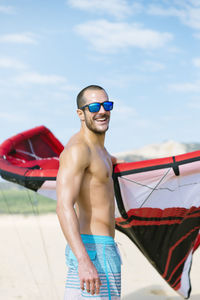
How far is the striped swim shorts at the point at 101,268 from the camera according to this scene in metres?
2.95

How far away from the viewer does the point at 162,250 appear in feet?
15.9

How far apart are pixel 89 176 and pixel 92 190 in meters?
0.10

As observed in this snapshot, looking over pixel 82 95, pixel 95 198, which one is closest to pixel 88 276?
pixel 95 198

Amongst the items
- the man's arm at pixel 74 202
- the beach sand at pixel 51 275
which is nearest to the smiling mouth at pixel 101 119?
the man's arm at pixel 74 202

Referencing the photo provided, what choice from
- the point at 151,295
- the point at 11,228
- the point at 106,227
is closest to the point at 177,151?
the point at 11,228

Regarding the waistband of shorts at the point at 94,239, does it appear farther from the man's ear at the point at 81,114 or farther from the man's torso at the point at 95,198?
the man's ear at the point at 81,114

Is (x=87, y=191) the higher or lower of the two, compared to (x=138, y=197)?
higher

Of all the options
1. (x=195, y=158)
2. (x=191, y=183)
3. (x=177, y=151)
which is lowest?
(x=177, y=151)

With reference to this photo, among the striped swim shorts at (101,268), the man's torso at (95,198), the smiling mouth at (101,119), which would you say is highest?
the smiling mouth at (101,119)

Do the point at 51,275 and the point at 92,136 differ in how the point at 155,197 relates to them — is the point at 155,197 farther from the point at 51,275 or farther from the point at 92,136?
the point at 51,275

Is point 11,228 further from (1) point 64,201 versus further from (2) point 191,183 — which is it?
(1) point 64,201

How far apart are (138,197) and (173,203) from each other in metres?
0.41

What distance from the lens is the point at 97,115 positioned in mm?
3021

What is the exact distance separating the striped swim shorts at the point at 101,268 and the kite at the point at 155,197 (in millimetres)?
984
